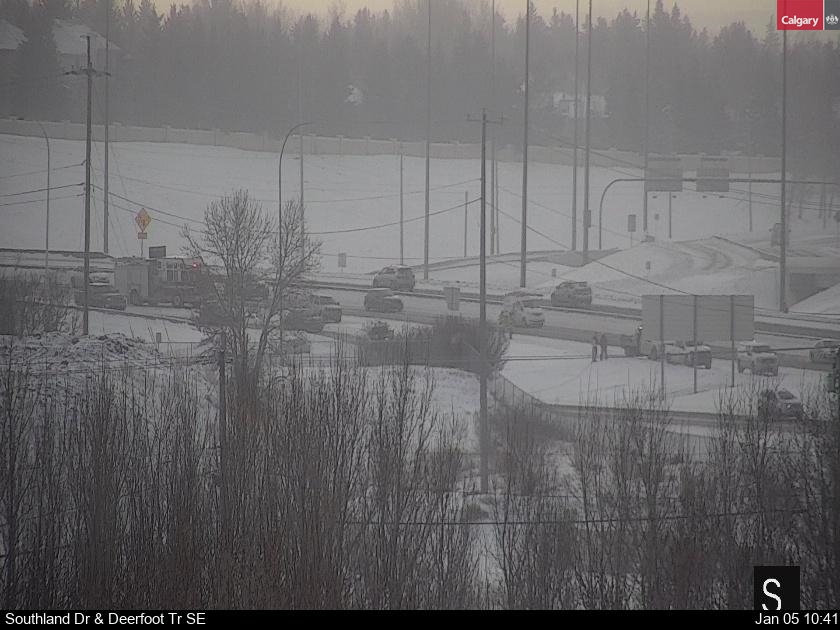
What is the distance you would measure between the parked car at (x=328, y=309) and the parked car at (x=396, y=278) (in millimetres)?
1979

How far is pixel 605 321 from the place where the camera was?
73.1 feet

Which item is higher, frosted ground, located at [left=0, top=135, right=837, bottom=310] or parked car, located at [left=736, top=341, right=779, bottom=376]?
frosted ground, located at [left=0, top=135, right=837, bottom=310]

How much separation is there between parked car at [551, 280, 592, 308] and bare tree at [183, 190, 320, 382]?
5.20 metres

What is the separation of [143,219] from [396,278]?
6.52m

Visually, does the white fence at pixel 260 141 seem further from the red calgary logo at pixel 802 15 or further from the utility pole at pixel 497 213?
the red calgary logo at pixel 802 15

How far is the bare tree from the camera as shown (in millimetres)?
18562

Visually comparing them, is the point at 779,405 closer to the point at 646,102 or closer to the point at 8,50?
the point at 646,102

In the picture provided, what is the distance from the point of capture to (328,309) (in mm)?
20172

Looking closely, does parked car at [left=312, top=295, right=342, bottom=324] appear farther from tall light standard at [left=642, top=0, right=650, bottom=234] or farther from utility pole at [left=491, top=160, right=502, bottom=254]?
tall light standard at [left=642, top=0, right=650, bottom=234]

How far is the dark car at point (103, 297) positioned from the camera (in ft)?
66.4

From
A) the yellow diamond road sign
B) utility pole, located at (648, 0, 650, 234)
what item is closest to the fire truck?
the yellow diamond road sign

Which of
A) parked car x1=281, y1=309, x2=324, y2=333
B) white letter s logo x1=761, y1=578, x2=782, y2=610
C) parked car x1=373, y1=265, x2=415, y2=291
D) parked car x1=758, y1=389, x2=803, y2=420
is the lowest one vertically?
white letter s logo x1=761, y1=578, x2=782, y2=610

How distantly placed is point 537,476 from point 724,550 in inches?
123

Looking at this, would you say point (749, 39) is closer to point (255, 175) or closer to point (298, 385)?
point (255, 175)
